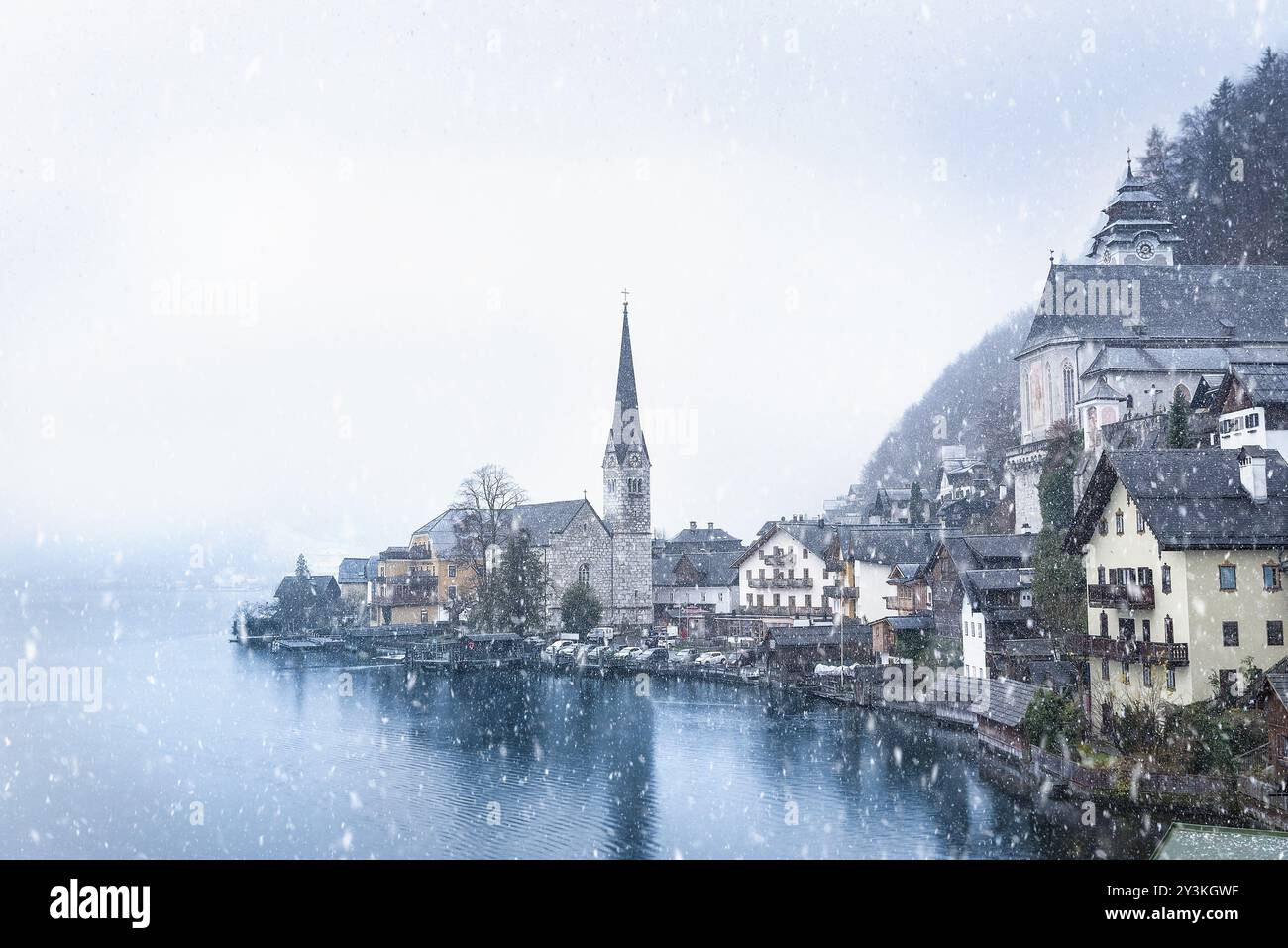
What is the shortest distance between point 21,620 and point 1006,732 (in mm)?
83004

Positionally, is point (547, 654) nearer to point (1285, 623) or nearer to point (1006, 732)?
point (1006, 732)

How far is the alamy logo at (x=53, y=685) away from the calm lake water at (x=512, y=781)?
160 centimetres

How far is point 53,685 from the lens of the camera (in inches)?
1738

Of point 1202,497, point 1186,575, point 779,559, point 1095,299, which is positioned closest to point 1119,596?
point 1186,575

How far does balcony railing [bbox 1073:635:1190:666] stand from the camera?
1730 cm

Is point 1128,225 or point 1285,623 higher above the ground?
point 1128,225

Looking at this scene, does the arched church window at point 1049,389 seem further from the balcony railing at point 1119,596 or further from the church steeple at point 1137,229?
the balcony railing at point 1119,596

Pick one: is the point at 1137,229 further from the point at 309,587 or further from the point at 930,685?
the point at 309,587

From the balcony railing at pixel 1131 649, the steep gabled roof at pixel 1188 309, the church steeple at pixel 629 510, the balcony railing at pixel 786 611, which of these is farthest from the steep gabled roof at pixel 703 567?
the balcony railing at pixel 1131 649

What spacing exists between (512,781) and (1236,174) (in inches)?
1386

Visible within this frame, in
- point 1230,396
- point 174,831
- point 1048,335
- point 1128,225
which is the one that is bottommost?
point 174,831

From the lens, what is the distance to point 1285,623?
1722cm
